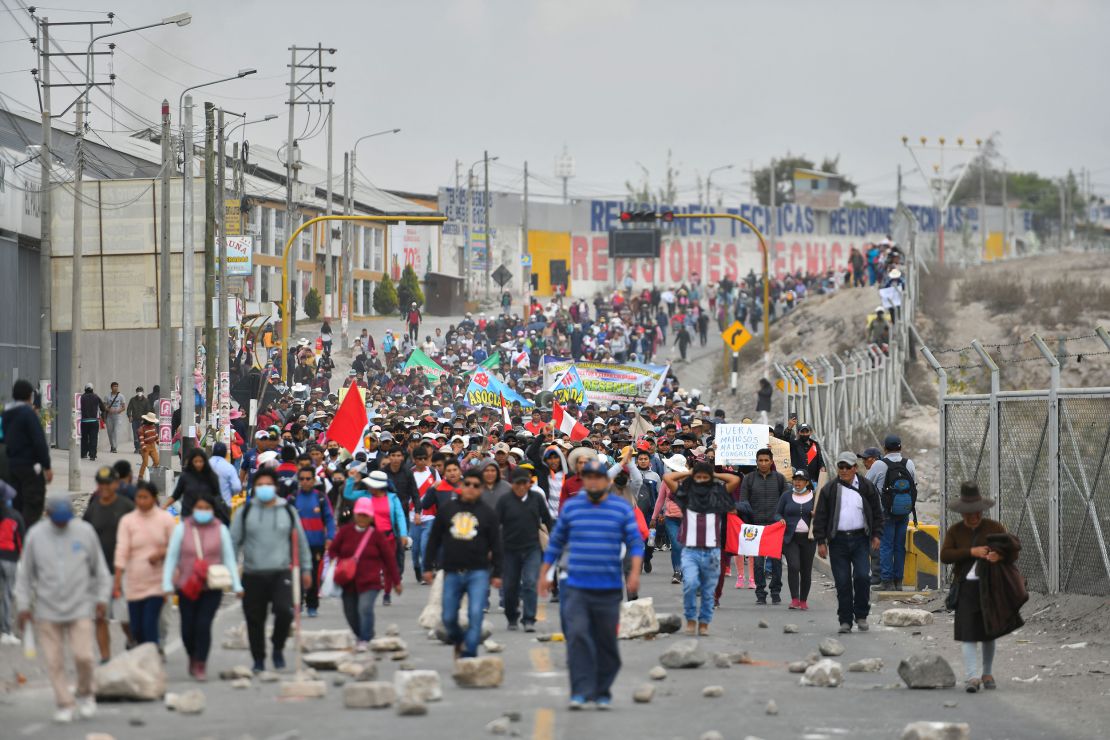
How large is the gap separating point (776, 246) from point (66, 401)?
2516 inches

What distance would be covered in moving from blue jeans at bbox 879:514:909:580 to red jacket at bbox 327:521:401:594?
24.4 feet

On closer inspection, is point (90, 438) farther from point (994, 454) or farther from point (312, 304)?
point (312, 304)

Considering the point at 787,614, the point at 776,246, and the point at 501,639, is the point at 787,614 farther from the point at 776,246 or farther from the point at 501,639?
the point at 776,246

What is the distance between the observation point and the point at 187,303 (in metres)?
35.3

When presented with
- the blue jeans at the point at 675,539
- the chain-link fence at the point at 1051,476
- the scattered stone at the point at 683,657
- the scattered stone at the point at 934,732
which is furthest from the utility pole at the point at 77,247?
the scattered stone at the point at 934,732

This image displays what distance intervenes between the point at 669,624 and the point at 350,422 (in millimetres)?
9218

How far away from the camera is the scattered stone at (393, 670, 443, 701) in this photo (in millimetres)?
11141

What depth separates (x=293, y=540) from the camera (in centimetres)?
1343

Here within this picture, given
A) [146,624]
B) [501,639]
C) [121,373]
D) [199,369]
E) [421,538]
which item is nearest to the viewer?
Answer: [146,624]

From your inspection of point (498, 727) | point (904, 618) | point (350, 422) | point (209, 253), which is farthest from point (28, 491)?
point (209, 253)

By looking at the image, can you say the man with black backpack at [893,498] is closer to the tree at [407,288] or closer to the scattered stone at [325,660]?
the scattered stone at [325,660]

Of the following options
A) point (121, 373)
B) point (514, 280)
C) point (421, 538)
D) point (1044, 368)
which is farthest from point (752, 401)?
point (514, 280)

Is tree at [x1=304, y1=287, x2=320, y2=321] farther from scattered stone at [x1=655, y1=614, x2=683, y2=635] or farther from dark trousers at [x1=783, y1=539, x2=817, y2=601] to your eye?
scattered stone at [x1=655, y1=614, x2=683, y2=635]

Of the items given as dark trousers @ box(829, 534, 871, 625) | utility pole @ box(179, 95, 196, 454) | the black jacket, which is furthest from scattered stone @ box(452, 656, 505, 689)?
utility pole @ box(179, 95, 196, 454)
